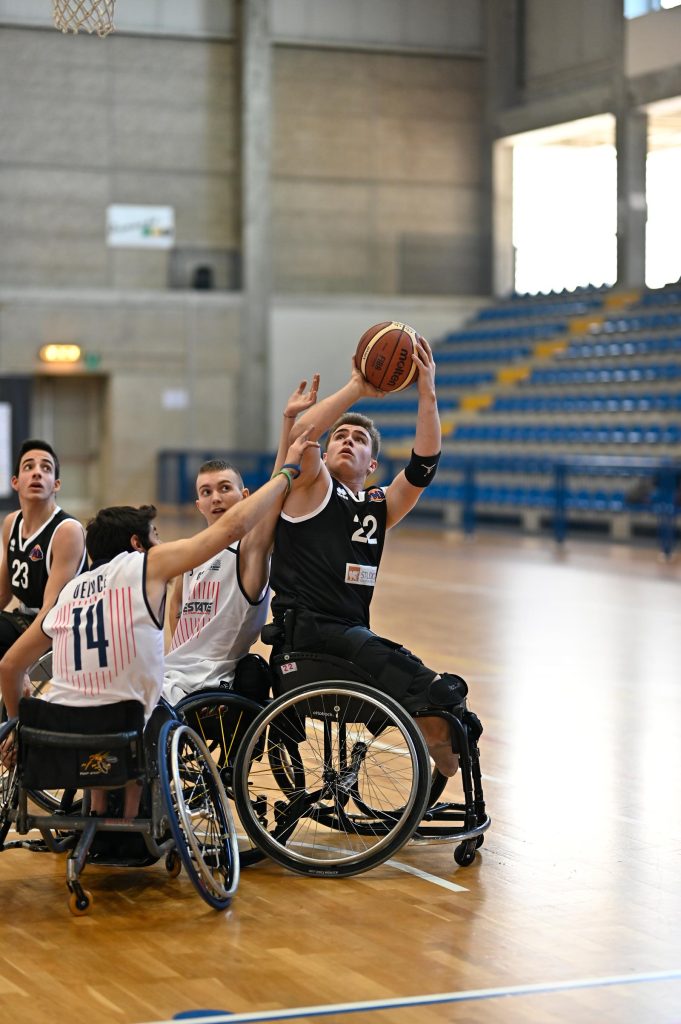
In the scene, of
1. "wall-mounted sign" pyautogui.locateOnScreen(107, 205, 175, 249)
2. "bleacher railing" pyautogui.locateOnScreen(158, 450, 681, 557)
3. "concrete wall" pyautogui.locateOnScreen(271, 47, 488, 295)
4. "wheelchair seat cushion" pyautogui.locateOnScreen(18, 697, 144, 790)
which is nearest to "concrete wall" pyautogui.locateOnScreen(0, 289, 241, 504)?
"bleacher railing" pyautogui.locateOnScreen(158, 450, 681, 557)

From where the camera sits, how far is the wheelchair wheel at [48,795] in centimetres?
454

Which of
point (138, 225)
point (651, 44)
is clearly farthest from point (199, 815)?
point (138, 225)

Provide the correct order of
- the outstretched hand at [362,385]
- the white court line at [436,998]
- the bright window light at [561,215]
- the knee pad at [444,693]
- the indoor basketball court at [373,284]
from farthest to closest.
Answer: the bright window light at [561,215] < the indoor basketball court at [373,284] < the outstretched hand at [362,385] < the knee pad at [444,693] < the white court line at [436,998]

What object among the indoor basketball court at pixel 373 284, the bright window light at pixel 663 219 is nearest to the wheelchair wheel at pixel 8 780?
the indoor basketball court at pixel 373 284

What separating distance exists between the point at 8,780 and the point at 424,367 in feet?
6.00

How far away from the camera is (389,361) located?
4926 millimetres

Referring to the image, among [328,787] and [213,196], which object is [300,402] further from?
[213,196]

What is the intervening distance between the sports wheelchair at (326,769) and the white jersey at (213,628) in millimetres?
142

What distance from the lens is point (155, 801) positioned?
4.10 meters

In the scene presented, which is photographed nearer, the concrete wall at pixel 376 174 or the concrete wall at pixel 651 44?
the concrete wall at pixel 651 44

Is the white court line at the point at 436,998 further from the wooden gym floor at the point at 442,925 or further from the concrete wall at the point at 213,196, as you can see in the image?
the concrete wall at the point at 213,196

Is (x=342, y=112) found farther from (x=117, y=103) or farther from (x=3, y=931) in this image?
(x=3, y=931)

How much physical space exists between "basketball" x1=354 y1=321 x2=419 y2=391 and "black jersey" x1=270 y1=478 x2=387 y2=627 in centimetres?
41

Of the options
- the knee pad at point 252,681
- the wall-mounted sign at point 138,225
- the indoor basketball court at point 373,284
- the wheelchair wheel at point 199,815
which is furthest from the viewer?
the wall-mounted sign at point 138,225
